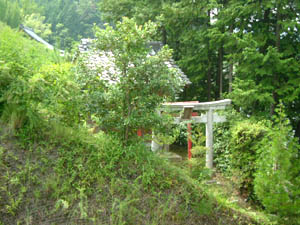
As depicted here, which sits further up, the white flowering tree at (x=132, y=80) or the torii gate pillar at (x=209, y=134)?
the white flowering tree at (x=132, y=80)

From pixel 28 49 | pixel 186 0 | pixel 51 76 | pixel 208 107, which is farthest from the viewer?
pixel 186 0

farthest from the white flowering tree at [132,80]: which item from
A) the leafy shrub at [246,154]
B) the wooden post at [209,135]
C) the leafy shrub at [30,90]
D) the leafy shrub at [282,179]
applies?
the wooden post at [209,135]

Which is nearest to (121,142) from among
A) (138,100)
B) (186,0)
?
(138,100)

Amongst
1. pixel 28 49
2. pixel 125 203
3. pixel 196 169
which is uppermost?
pixel 28 49

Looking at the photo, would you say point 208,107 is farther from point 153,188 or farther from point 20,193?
point 20,193

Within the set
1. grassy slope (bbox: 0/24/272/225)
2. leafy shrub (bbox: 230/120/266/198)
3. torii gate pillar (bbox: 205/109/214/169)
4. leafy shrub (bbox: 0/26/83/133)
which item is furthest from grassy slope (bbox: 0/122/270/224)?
torii gate pillar (bbox: 205/109/214/169)

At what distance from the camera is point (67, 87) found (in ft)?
15.8

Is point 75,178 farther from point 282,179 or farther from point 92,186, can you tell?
point 282,179

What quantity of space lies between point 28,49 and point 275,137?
15.0ft

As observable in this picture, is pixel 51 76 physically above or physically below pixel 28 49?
below

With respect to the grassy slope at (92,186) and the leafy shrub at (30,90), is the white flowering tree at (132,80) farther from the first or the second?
the leafy shrub at (30,90)

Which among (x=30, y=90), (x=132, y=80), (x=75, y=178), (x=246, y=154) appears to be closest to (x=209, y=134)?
(x=246, y=154)

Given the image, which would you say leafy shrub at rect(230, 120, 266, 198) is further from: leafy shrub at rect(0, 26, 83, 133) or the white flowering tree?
leafy shrub at rect(0, 26, 83, 133)

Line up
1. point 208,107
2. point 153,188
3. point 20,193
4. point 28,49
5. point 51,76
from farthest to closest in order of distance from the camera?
point 208,107, point 28,49, point 51,76, point 153,188, point 20,193
